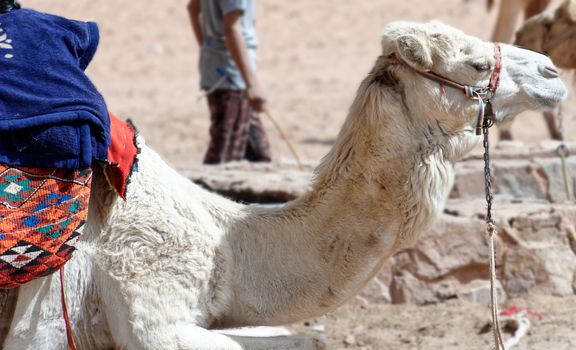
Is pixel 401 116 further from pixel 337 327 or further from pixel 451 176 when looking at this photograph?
pixel 337 327

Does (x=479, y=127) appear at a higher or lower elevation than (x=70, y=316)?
higher

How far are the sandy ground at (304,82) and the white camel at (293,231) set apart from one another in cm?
165

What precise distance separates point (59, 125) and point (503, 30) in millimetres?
7067

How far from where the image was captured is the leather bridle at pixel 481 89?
3.16m

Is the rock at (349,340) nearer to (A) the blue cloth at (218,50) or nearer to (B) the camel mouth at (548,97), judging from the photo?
(B) the camel mouth at (548,97)

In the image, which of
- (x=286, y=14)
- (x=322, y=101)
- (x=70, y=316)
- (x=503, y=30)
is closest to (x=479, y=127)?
(x=70, y=316)

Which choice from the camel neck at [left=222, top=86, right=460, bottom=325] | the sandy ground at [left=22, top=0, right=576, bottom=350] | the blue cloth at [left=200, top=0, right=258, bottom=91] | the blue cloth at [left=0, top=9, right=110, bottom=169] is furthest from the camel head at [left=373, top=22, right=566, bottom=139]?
the blue cloth at [left=200, top=0, right=258, bottom=91]

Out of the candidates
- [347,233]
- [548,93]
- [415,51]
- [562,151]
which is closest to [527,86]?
[548,93]

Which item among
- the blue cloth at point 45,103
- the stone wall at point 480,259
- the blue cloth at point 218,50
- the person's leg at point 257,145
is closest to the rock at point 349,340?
the stone wall at point 480,259

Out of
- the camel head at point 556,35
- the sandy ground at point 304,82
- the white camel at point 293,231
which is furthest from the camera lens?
the camel head at point 556,35

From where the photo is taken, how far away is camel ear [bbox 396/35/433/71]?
3090 millimetres

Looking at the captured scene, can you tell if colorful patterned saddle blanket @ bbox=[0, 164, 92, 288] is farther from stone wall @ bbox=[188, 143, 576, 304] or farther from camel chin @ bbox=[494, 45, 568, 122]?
stone wall @ bbox=[188, 143, 576, 304]

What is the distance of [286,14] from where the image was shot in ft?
66.5

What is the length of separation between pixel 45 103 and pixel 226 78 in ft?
12.7
